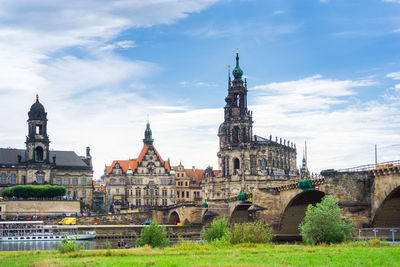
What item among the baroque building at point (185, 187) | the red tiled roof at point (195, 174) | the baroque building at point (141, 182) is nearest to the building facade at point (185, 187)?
the baroque building at point (185, 187)

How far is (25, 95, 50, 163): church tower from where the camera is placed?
364 feet

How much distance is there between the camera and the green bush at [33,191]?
103 metres

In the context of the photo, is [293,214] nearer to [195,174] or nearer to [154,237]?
[154,237]

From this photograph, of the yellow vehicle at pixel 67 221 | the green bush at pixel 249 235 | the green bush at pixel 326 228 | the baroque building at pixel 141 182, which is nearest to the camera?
the green bush at pixel 249 235

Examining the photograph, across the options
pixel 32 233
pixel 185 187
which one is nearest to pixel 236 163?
pixel 185 187

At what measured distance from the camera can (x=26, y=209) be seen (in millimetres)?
101875

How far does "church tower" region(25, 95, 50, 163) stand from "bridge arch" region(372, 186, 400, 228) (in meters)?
79.6

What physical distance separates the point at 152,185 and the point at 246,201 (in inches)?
2140

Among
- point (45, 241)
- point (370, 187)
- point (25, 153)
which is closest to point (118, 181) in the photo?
point (25, 153)

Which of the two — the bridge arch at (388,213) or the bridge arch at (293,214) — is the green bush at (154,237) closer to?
the bridge arch at (388,213)

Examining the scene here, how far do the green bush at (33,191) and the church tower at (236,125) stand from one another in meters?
35.6

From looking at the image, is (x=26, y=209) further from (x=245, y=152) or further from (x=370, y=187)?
(x=370, y=187)

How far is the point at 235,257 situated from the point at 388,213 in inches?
833

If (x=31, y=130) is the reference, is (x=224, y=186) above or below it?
below
